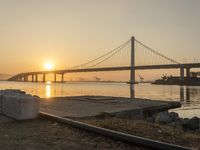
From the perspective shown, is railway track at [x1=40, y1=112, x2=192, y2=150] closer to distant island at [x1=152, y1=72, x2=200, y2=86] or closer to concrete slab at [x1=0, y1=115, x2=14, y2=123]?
concrete slab at [x1=0, y1=115, x2=14, y2=123]

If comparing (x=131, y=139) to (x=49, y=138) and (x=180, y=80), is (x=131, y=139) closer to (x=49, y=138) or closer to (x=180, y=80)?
(x=49, y=138)

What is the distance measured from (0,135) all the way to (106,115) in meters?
4.74

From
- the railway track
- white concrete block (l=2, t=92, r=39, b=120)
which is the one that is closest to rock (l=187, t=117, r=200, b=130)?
the railway track

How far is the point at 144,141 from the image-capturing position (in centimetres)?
616

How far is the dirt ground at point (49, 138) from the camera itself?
20.4 feet

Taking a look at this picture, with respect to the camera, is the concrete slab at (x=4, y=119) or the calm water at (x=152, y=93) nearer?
the concrete slab at (x=4, y=119)

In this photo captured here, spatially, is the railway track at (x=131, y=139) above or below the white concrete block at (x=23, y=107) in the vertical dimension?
below

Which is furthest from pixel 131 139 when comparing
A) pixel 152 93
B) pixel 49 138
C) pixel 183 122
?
pixel 152 93

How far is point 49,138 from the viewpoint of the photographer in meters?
6.96

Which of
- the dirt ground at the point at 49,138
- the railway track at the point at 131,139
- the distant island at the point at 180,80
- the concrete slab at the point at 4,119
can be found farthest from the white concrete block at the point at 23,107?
the distant island at the point at 180,80

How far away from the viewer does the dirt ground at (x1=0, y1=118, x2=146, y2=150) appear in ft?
20.4

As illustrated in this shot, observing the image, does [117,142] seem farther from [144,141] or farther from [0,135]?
[0,135]

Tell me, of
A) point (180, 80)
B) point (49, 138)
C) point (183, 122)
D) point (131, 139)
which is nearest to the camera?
point (131, 139)

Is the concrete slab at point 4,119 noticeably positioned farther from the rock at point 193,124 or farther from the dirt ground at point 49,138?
the rock at point 193,124
